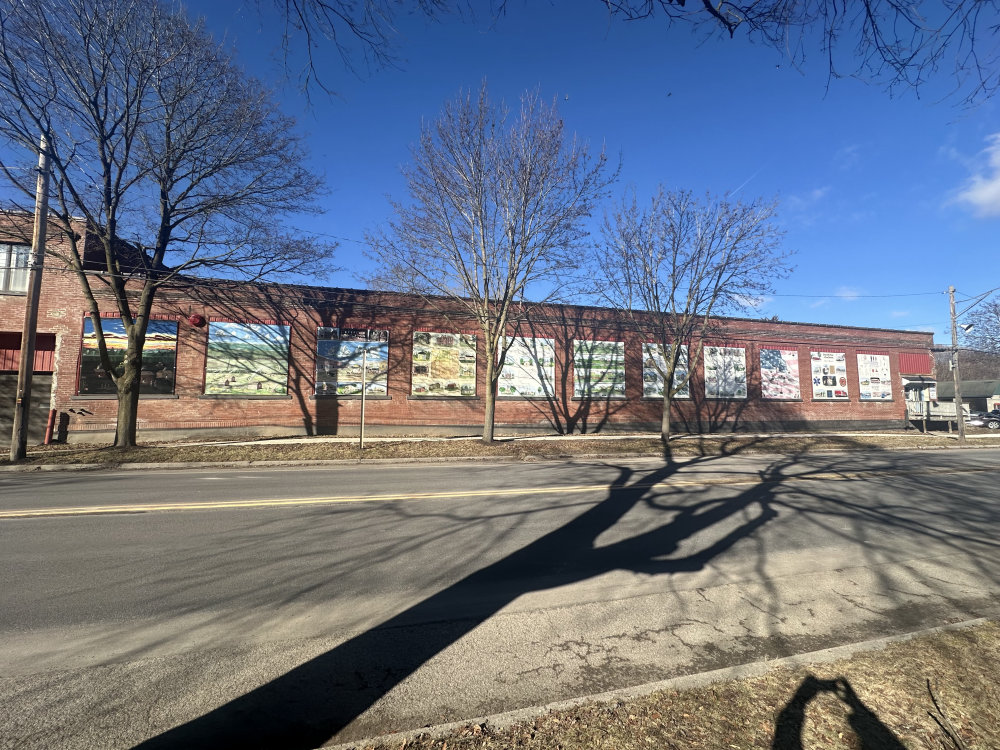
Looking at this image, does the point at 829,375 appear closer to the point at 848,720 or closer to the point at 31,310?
the point at 848,720

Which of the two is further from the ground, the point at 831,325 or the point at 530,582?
the point at 831,325

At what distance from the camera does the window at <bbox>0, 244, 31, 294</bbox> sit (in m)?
18.4

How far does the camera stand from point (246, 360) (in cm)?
2011

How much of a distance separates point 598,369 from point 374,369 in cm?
1093

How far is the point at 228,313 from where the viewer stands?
19875mm

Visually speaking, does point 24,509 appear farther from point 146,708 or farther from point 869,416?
point 869,416

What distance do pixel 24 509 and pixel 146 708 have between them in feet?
23.7

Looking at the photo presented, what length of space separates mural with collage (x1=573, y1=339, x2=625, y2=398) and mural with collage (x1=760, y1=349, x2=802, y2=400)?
9.11 metres

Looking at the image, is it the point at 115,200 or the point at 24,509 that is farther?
the point at 115,200

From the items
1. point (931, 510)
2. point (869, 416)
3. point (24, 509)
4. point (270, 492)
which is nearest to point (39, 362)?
point (24, 509)

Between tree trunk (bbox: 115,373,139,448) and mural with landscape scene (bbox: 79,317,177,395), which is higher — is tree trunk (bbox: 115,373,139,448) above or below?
below

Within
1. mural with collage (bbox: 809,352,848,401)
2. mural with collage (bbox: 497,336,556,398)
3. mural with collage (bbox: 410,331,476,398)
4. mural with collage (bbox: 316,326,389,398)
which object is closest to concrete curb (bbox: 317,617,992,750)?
mural with collage (bbox: 316,326,389,398)

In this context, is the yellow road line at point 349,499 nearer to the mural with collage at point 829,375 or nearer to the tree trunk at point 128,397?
the tree trunk at point 128,397

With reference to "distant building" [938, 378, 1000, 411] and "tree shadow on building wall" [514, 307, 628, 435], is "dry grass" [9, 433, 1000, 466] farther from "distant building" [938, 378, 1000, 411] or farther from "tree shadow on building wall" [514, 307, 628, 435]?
"distant building" [938, 378, 1000, 411]
